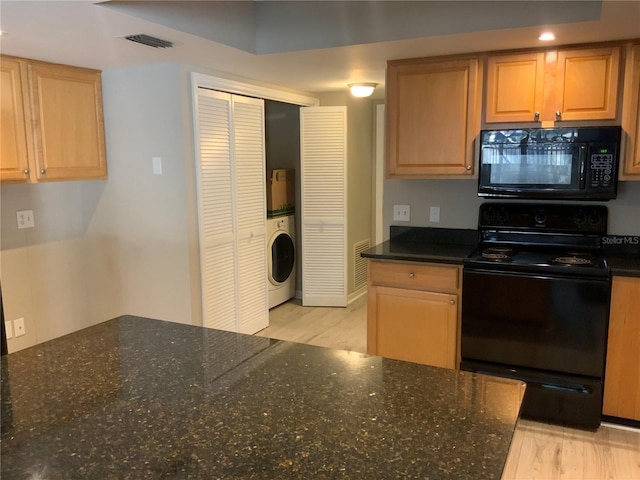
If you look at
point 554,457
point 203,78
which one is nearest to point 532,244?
point 554,457

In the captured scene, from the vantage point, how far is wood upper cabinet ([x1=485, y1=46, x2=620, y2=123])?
2.71 meters

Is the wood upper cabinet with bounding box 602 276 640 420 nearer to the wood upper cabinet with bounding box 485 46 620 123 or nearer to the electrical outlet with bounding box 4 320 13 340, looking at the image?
the wood upper cabinet with bounding box 485 46 620 123

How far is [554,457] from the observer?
2.49 m

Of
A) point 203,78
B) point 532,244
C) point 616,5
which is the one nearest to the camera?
point 616,5

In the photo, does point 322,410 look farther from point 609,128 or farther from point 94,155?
point 94,155

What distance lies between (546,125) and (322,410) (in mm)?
2383

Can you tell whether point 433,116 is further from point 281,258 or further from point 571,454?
point 281,258

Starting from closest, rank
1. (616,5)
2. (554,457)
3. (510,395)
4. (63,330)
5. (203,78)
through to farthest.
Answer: (510,395), (616,5), (554,457), (203,78), (63,330)

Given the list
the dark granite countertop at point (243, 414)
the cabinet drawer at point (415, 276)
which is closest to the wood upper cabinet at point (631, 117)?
the cabinet drawer at point (415, 276)

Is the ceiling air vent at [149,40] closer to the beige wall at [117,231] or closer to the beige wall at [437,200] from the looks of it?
the beige wall at [117,231]

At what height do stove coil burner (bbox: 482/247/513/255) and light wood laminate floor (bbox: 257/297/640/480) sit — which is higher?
stove coil burner (bbox: 482/247/513/255)

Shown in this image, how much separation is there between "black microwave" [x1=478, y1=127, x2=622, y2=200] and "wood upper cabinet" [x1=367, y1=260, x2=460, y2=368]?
61cm

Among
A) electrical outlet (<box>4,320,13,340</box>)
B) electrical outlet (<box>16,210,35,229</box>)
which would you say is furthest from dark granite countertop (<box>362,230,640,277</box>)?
electrical outlet (<box>4,320,13,340</box>)

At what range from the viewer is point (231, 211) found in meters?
3.84
